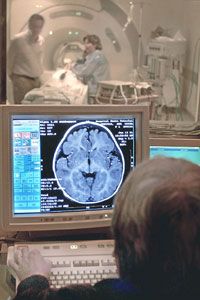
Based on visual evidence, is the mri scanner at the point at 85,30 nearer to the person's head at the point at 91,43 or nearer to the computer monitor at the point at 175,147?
the person's head at the point at 91,43

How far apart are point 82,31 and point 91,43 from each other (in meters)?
0.12

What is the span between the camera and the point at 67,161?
1562 mm

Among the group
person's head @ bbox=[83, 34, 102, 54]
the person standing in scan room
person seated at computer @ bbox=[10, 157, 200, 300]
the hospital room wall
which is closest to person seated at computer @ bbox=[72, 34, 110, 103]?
person's head @ bbox=[83, 34, 102, 54]

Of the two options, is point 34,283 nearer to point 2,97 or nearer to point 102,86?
point 2,97

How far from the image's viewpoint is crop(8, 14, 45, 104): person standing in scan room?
4.00m

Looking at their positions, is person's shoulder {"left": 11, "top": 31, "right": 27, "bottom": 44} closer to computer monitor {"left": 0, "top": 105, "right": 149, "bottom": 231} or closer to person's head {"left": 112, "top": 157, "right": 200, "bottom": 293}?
computer monitor {"left": 0, "top": 105, "right": 149, "bottom": 231}

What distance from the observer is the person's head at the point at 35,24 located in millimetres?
4418

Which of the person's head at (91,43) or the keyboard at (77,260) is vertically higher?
the person's head at (91,43)

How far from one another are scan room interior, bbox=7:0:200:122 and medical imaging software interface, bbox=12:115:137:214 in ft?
9.22

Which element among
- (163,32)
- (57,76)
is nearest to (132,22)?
(163,32)

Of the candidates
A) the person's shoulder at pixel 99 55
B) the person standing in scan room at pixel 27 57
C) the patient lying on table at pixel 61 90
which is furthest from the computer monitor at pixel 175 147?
the person's shoulder at pixel 99 55

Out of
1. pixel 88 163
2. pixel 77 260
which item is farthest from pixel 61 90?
pixel 77 260

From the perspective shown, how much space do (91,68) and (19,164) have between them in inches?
118

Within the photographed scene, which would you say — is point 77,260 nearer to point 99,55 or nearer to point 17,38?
point 17,38
